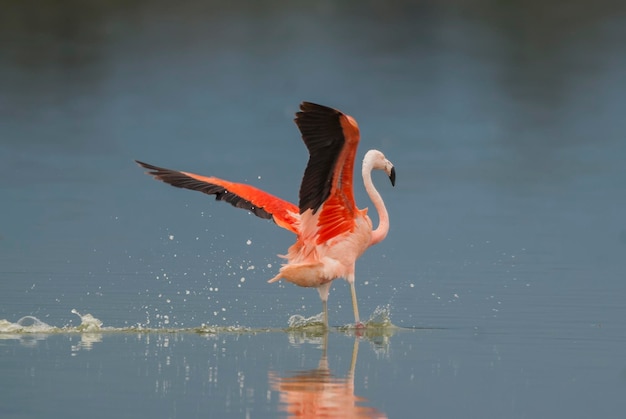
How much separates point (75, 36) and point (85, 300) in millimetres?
22577

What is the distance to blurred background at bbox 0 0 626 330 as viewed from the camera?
14.6m

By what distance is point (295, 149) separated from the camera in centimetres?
2461

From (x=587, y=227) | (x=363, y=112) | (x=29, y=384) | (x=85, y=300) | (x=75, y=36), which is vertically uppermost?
(x=75, y=36)

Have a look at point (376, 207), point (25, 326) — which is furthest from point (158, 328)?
point (376, 207)

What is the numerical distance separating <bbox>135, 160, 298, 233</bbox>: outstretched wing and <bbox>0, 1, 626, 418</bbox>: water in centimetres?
80

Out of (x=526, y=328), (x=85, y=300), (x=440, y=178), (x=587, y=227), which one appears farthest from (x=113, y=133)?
(x=526, y=328)

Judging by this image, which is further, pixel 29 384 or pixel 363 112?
pixel 363 112

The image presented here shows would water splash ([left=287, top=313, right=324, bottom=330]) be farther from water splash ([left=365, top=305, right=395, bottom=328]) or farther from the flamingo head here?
the flamingo head

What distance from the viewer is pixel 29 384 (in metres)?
9.90

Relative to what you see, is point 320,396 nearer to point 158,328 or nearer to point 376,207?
point 158,328

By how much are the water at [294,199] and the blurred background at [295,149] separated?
6 cm

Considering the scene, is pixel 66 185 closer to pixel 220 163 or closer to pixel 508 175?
pixel 220 163

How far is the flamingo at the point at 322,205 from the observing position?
11648 millimetres

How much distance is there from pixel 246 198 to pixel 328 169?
1451mm
